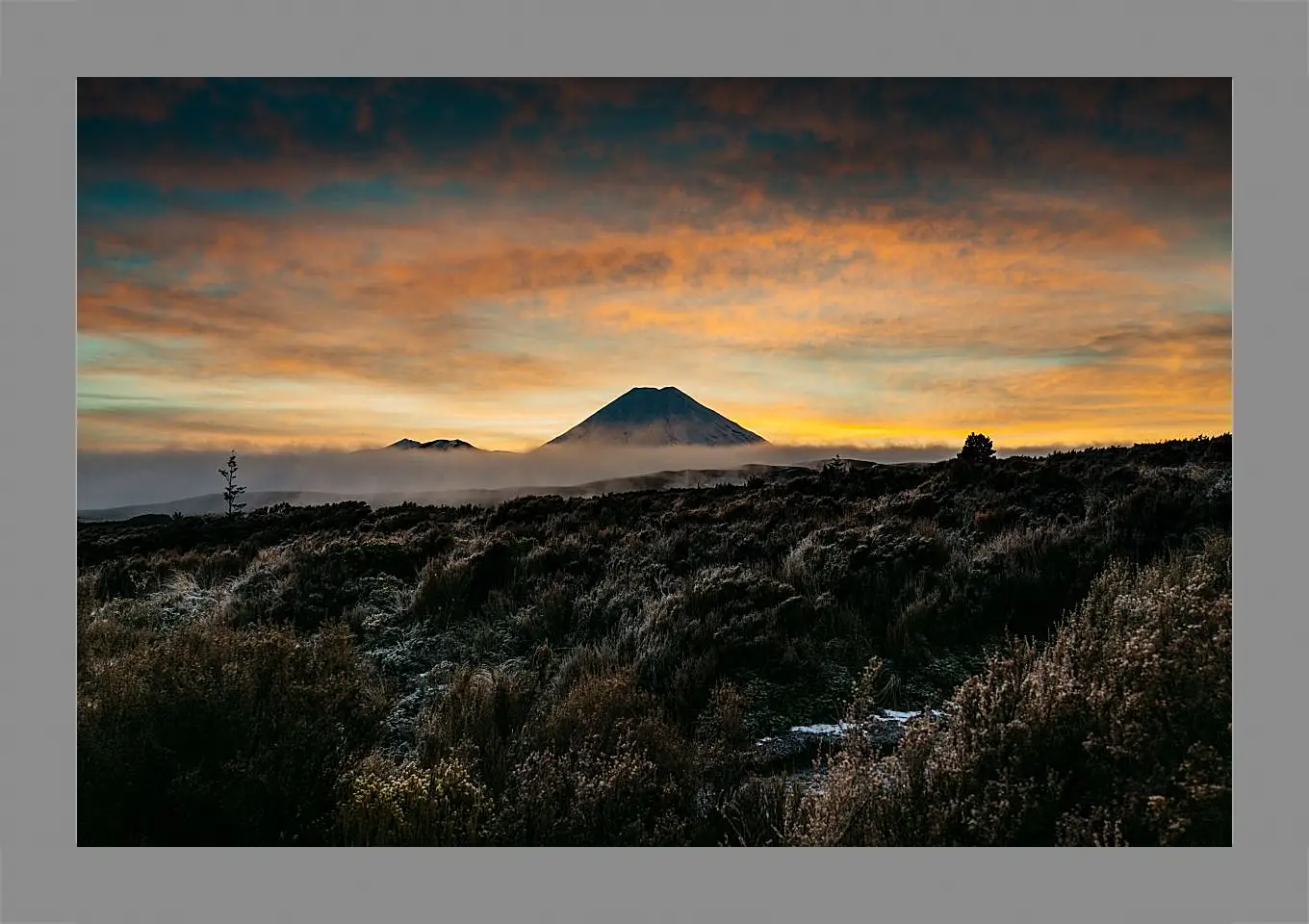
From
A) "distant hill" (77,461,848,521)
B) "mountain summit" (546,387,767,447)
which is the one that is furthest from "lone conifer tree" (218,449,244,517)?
"mountain summit" (546,387,767,447)

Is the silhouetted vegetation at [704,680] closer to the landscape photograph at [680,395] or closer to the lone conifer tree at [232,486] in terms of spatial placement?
the landscape photograph at [680,395]

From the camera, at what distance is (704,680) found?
18.3 feet

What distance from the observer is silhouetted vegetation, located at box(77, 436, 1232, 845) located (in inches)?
137

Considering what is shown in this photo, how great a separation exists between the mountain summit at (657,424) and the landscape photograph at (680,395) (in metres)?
0.43

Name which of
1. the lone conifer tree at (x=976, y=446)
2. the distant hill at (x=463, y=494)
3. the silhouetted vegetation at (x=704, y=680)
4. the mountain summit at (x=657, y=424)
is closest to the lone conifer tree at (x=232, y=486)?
the distant hill at (x=463, y=494)

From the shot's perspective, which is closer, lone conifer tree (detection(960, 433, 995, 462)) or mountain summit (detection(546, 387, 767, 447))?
lone conifer tree (detection(960, 433, 995, 462))

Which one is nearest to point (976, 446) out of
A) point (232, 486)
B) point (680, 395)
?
point (680, 395)

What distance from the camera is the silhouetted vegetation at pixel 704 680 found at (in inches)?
137

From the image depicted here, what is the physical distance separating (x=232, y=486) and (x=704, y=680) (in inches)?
174

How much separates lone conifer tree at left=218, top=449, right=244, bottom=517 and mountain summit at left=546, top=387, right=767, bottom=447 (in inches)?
103

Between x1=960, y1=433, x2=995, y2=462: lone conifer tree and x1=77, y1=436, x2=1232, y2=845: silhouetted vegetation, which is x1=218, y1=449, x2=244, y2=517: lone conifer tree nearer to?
x1=77, y1=436, x2=1232, y2=845: silhouetted vegetation

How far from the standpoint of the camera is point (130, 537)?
1030 centimetres

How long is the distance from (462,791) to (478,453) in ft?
13.9
